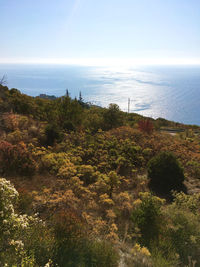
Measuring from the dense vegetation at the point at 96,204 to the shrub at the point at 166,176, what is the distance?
4cm

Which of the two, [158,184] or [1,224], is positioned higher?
[1,224]

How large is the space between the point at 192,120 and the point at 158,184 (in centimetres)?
9676

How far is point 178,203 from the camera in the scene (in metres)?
5.96

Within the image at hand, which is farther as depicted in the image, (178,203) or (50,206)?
(178,203)

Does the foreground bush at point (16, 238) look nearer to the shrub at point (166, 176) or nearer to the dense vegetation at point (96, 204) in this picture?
the dense vegetation at point (96, 204)

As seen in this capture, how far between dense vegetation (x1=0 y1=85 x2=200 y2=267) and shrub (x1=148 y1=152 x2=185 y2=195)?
0.14 ft

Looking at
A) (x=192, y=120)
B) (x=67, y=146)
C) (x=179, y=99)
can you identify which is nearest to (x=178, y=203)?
(x=67, y=146)

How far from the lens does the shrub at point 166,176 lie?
316 inches

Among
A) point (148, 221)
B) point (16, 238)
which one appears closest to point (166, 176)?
point (148, 221)

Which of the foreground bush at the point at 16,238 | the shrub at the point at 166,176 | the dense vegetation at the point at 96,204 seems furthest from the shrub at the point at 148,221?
the shrub at the point at 166,176

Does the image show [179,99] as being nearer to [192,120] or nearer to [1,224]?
[192,120]

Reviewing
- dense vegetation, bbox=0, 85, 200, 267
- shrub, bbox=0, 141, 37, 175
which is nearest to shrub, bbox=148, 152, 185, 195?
dense vegetation, bbox=0, 85, 200, 267

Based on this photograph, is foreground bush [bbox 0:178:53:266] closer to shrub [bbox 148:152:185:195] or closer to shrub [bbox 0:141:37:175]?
shrub [bbox 0:141:37:175]

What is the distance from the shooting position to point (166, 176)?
801 cm
